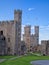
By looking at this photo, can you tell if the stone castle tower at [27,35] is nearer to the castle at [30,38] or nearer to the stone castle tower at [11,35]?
the castle at [30,38]

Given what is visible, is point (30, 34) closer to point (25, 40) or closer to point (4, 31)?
point (25, 40)

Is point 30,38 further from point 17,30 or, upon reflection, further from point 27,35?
point 17,30

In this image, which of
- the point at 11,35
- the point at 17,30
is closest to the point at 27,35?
the point at 17,30

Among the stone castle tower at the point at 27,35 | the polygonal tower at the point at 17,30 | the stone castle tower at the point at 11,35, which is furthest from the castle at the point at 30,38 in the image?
the stone castle tower at the point at 11,35

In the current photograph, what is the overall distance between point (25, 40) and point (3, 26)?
23.4m

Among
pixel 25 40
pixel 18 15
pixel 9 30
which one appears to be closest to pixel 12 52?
pixel 9 30

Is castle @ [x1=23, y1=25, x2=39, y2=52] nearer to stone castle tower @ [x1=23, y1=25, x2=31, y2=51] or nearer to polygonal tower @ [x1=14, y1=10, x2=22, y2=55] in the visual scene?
stone castle tower @ [x1=23, y1=25, x2=31, y2=51]

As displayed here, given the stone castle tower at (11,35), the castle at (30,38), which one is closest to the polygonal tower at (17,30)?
the stone castle tower at (11,35)

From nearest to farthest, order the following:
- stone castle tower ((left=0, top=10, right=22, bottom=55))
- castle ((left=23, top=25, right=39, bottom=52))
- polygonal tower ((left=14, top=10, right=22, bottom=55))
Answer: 1. stone castle tower ((left=0, top=10, right=22, bottom=55))
2. polygonal tower ((left=14, top=10, right=22, bottom=55))
3. castle ((left=23, top=25, right=39, bottom=52))

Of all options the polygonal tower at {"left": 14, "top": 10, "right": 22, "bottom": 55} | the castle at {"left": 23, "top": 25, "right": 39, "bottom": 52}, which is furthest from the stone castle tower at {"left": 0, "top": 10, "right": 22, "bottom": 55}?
the castle at {"left": 23, "top": 25, "right": 39, "bottom": 52}

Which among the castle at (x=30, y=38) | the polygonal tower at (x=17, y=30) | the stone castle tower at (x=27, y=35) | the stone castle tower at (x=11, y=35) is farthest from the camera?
the castle at (x=30, y=38)

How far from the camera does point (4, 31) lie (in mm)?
59188

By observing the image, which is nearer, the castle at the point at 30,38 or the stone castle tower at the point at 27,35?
the stone castle tower at the point at 27,35

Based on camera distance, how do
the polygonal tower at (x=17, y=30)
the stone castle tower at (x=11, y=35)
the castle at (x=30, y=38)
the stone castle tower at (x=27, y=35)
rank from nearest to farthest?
the stone castle tower at (x=11, y=35) < the polygonal tower at (x=17, y=30) < the stone castle tower at (x=27, y=35) < the castle at (x=30, y=38)
